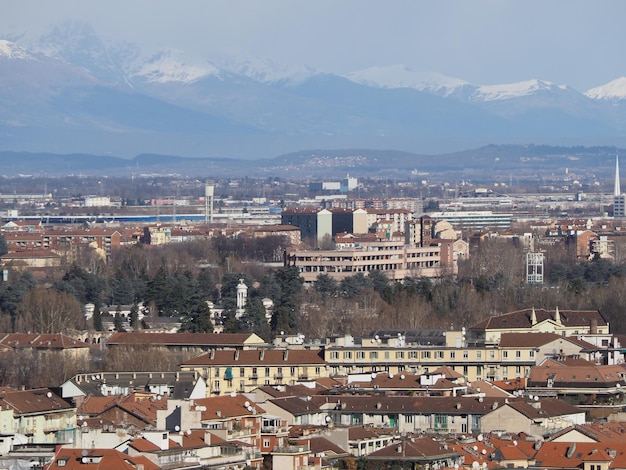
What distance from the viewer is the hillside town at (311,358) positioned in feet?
90.4

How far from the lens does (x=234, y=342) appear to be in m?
45.9

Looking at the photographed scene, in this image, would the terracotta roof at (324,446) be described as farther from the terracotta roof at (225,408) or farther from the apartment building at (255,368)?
the apartment building at (255,368)

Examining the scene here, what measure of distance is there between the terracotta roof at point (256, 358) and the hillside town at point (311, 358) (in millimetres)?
50

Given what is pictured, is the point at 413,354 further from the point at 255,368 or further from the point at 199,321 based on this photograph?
the point at 199,321

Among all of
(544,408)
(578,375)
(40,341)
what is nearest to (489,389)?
(578,375)

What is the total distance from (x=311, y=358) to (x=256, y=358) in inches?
40.7

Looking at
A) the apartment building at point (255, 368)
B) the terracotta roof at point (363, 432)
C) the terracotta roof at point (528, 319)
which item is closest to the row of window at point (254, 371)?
the apartment building at point (255, 368)

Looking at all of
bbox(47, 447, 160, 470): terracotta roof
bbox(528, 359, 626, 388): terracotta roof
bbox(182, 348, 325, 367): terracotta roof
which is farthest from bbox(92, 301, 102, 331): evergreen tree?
bbox(47, 447, 160, 470): terracotta roof

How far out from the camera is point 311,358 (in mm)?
41656

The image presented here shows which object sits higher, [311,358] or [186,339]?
[311,358]

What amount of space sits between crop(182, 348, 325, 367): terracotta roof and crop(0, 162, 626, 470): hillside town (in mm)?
50

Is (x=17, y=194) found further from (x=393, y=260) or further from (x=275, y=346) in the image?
(x=275, y=346)

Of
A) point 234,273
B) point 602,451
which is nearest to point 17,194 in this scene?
point 234,273

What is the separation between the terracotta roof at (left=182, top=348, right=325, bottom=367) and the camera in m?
41.1
